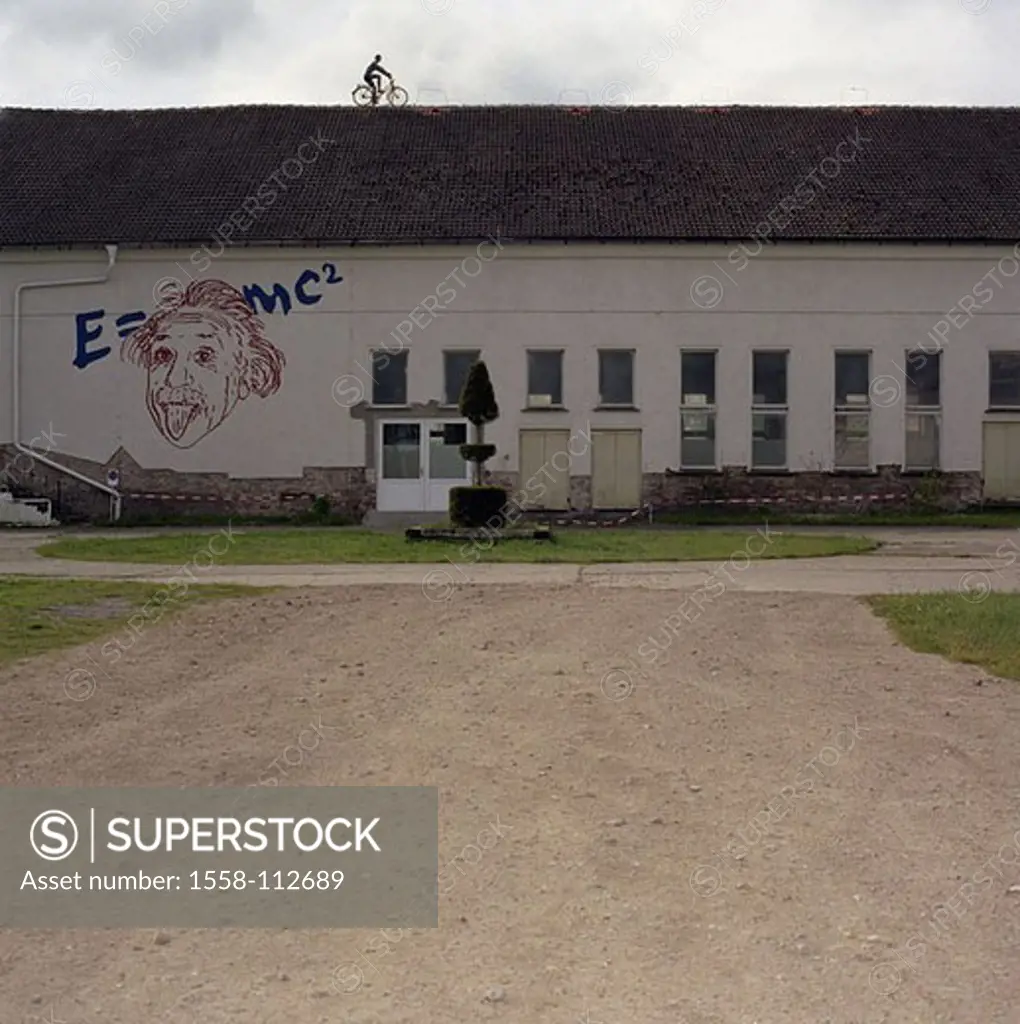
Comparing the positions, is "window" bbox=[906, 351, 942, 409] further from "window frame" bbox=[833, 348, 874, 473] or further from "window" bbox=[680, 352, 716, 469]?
"window" bbox=[680, 352, 716, 469]

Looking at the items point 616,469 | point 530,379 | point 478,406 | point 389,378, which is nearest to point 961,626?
point 478,406

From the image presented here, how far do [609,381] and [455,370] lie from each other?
3.49m

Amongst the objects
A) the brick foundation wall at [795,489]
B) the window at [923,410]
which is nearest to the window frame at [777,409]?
the brick foundation wall at [795,489]

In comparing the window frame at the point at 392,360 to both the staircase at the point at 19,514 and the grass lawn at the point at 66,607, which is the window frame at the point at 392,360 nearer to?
the staircase at the point at 19,514

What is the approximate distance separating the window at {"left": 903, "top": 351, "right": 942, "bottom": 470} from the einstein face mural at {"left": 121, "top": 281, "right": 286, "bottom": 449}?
1415 centimetres

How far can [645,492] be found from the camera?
1259 inches

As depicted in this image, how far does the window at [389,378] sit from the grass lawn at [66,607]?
1484 centimetres

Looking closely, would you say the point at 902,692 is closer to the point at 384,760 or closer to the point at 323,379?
the point at 384,760

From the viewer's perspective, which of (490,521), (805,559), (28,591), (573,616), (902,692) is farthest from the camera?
(490,521)

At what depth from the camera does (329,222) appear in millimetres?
32438

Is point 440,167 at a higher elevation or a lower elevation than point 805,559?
higher

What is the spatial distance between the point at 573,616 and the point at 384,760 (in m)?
5.90

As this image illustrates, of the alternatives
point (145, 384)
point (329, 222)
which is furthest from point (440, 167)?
point (145, 384)

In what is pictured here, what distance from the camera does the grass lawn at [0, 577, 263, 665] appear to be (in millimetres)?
12586
